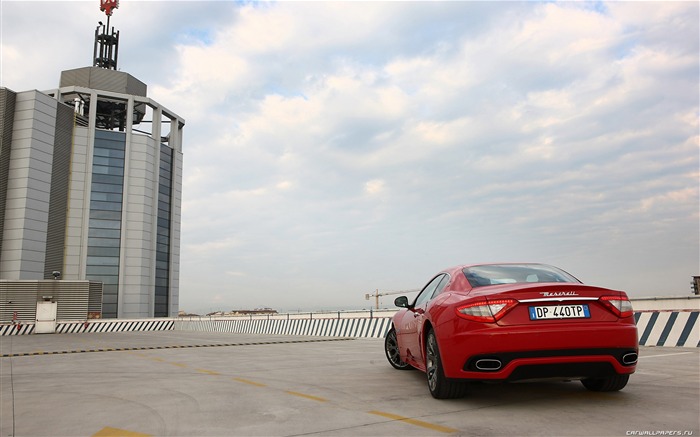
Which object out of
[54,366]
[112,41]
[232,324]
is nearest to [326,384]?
[54,366]

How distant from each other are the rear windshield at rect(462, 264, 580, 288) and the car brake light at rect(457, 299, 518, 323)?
524mm

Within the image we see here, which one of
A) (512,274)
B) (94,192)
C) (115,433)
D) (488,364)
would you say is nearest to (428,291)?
(512,274)

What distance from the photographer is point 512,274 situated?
17.3ft

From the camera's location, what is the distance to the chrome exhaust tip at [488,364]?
14.1 feet

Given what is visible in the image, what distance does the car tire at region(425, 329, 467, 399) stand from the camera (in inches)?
189

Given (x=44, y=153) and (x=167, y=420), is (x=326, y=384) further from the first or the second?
(x=44, y=153)

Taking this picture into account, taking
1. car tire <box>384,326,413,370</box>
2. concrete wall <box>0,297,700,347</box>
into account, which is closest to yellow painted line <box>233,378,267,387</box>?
car tire <box>384,326,413,370</box>

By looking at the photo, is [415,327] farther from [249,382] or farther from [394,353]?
[249,382]

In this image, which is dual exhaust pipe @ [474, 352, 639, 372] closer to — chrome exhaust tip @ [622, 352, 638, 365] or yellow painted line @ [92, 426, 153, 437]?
chrome exhaust tip @ [622, 352, 638, 365]

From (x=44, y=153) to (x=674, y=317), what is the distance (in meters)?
69.3

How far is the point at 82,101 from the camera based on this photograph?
69.7 meters

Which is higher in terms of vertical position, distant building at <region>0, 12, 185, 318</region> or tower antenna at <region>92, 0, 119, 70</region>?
tower antenna at <region>92, 0, 119, 70</region>

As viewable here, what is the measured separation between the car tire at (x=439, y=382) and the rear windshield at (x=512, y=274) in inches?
28.6
